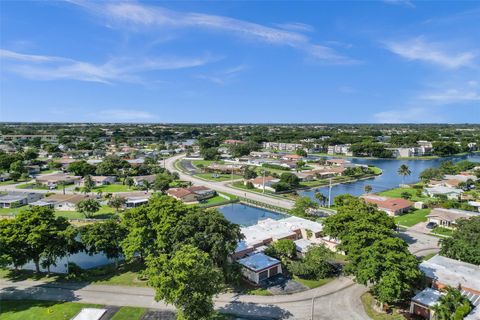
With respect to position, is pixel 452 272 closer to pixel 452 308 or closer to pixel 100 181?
pixel 452 308

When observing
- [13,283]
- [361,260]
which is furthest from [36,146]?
[361,260]

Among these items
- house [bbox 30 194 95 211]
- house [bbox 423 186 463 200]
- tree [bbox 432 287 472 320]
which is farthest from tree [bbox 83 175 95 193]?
house [bbox 423 186 463 200]

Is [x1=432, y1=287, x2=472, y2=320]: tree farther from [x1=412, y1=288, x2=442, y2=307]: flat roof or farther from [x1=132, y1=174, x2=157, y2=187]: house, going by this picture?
[x1=132, y1=174, x2=157, y2=187]: house

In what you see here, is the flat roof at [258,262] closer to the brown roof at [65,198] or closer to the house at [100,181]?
the brown roof at [65,198]

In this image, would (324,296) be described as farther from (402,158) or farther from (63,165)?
(402,158)

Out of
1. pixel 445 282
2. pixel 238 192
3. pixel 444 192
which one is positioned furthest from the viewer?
pixel 238 192

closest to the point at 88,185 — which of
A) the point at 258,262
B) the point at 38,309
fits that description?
the point at 38,309
